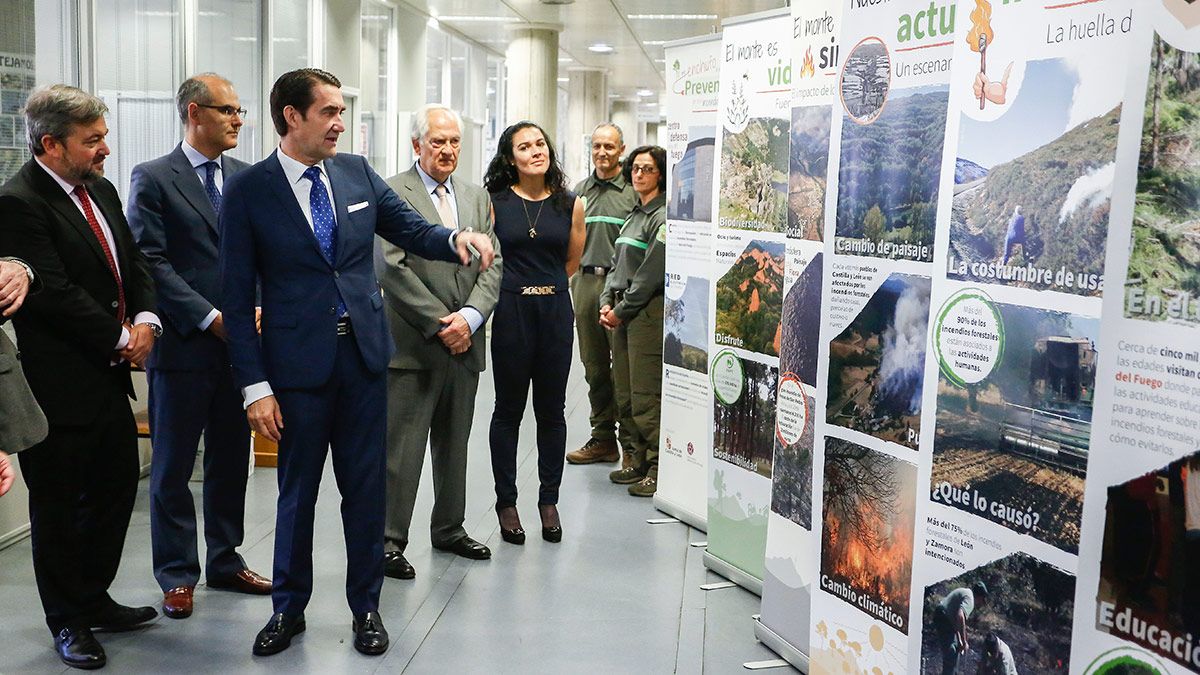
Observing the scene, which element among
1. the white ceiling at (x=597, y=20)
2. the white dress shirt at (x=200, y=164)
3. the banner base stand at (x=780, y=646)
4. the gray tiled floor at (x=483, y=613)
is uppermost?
the white ceiling at (x=597, y=20)

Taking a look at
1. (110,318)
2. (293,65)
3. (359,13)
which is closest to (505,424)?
(110,318)

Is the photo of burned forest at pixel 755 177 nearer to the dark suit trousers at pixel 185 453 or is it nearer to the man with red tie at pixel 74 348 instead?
the dark suit trousers at pixel 185 453

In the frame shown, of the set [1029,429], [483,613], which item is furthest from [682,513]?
[1029,429]

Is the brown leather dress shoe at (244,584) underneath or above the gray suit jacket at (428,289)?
underneath

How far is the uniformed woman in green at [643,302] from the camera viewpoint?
5664 mm

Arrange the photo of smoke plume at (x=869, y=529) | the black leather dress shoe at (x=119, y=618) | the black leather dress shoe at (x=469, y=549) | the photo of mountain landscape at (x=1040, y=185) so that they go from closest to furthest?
the photo of mountain landscape at (x=1040, y=185)
the photo of smoke plume at (x=869, y=529)
the black leather dress shoe at (x=119, y=618)
the black leather dress shoe at (x=469, y=549)

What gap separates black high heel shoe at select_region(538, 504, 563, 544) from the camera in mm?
5059

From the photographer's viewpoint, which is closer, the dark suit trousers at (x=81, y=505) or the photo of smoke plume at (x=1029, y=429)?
the photo of smoke plume at (x=1029, y=429)

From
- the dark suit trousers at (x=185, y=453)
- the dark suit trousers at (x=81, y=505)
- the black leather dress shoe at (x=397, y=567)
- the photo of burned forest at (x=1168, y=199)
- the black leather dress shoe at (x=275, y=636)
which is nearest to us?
the photo of burned forest at (x=1168, y=199)

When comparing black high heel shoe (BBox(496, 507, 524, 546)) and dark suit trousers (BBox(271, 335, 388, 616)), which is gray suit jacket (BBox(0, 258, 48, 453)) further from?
black high heel shoe (BBox(496, 507, 524, 546))

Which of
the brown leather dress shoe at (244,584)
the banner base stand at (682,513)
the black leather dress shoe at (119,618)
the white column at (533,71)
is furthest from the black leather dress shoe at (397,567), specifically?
the white column at (533,71)

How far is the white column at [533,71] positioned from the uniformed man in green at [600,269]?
7439 mm

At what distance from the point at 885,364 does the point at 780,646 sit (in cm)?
118

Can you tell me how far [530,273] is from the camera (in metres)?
4.79
